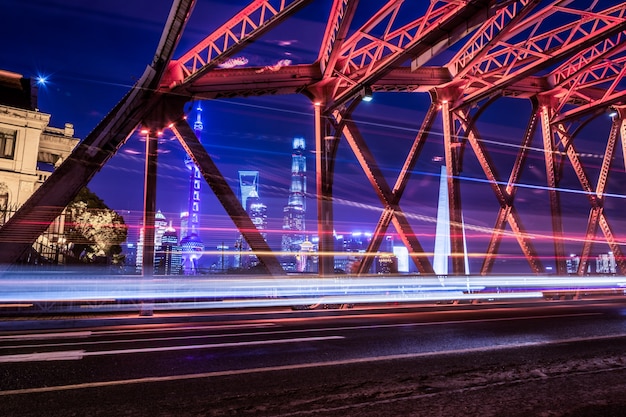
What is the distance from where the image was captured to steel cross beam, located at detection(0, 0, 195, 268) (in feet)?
40.8

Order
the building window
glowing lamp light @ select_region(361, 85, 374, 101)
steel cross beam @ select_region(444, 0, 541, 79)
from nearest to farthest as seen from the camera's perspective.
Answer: steel cross beam @ select_region(444, 0, 541, 79)
glowing lamp light @ select_region(361, 85, 374, 101)
the building window

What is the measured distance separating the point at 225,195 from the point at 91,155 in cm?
420

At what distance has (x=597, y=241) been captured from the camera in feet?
74.8

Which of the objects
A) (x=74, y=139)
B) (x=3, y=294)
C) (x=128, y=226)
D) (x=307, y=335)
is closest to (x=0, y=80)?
(x=74, y=139)

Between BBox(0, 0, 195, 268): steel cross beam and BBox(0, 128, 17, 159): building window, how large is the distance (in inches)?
1067

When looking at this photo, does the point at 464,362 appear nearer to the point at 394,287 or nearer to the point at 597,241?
the point at 394,287

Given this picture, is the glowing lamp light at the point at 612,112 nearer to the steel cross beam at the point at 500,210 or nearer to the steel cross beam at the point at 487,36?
the steel cross beam at the point at 500,210

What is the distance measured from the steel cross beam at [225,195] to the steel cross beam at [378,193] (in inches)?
191

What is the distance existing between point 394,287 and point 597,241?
40.1 feet

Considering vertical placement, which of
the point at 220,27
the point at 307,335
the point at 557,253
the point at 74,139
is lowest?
the point at 307,335

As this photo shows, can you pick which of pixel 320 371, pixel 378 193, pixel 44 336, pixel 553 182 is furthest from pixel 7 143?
pixel 320 371

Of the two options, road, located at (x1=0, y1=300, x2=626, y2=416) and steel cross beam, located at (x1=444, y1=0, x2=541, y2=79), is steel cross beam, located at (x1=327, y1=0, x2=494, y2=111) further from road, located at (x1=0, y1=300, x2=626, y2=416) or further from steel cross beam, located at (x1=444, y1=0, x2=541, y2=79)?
road, located at (x1=0, y1=300, x2=626, y2=416)

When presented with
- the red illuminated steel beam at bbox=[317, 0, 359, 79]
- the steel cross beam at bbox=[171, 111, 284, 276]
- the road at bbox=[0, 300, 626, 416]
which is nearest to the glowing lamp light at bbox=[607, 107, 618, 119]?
the red illuminated steel beam at bbox=[317, 0, 359, 79]

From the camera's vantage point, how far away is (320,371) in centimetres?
557
